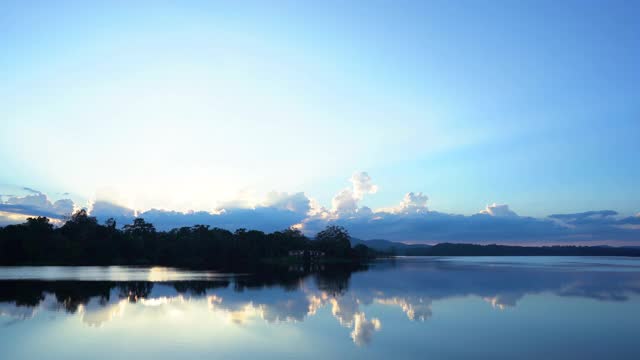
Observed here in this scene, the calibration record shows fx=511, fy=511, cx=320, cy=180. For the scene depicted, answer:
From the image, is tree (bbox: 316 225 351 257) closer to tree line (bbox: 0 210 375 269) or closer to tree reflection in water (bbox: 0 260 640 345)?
tree line (bbox: 0 210 375 269)

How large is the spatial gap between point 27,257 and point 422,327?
386 ft

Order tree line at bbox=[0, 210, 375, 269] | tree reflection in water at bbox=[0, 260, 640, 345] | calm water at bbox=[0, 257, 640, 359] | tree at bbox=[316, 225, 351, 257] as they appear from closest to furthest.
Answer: calm water at bbox=[0, 257, 640, 359], tree reflection in water at bbox=[0, 260, 640, 345], tree line at bbox=[0, 210, 375, 269], tree at bbox=[316, 225, 351, 257]

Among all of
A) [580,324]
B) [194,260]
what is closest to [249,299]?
[580,324]

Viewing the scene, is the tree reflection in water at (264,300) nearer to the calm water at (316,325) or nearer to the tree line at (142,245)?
the calm water at (316,325)

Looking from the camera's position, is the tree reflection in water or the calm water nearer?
the calm water

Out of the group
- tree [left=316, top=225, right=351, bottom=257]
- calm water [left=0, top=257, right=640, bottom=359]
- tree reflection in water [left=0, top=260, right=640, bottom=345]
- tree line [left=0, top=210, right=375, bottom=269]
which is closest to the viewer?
calm water [left=0, top=257, right=640, bottom=359]

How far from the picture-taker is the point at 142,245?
143 metres

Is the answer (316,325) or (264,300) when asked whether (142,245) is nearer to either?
(264,300)

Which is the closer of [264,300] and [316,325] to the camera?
[316,325]

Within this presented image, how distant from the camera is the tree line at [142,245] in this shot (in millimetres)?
119125

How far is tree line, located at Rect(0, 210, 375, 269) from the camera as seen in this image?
119125 mm

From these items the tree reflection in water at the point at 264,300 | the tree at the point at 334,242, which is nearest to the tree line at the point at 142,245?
the tree at the point at 334,242

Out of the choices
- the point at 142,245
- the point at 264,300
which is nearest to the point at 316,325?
the point at 264,300

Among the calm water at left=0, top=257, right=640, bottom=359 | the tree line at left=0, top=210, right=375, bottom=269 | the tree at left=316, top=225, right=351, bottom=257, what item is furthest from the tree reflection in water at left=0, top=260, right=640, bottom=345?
the tree at left=316, top=225, right=351, bottom=257
